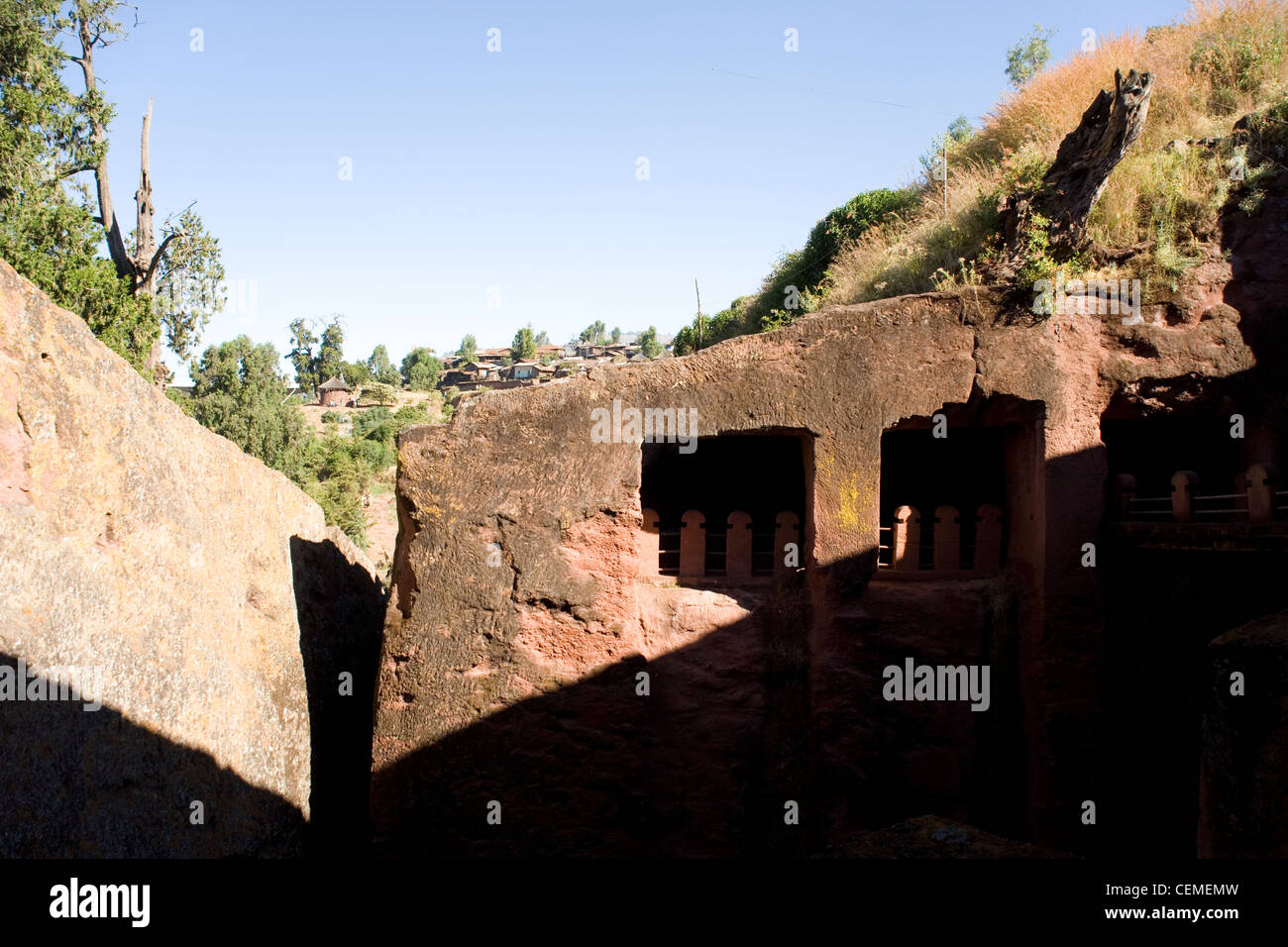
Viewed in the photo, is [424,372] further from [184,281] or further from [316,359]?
[184,281]

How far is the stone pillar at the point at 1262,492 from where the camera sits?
6.11 metres

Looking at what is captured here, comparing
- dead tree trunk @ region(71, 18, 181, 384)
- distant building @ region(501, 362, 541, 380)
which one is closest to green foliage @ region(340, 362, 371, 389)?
distant building @ region(501, 362, 541, 380)

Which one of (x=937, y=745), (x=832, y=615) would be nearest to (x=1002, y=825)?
(x=937, y=745)

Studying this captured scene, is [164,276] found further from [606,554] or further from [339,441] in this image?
[606,554]

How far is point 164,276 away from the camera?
67.6 feet

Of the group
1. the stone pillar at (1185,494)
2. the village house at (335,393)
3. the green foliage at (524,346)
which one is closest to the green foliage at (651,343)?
the green foliage at (524,346)

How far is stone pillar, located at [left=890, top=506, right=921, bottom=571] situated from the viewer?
8516 millimetres

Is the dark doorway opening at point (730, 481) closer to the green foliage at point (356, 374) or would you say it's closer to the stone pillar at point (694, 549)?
the stone pillar at point (694, 549)

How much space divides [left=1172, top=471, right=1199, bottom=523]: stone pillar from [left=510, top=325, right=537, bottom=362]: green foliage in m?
53.3

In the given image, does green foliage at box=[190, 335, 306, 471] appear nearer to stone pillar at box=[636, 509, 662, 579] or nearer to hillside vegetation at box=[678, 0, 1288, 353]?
hillside vegetation at box=[678, 0, 1288, 353]

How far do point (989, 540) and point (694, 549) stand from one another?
2681mm

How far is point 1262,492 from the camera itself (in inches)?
241

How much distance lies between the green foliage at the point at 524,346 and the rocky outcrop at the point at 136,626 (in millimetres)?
51067

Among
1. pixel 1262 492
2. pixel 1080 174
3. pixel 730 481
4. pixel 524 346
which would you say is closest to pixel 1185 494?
pixel 1262 492
